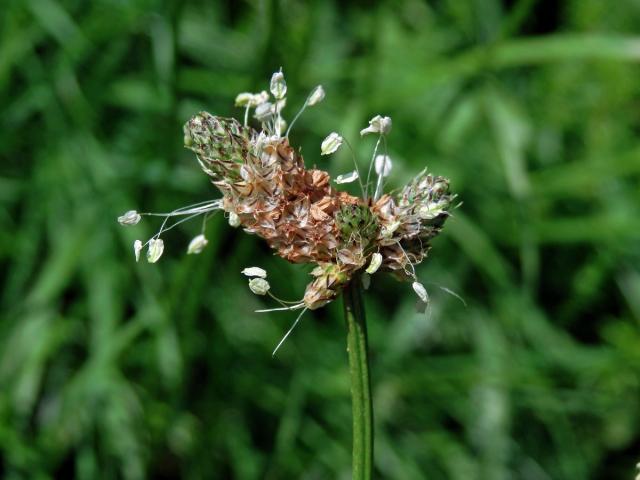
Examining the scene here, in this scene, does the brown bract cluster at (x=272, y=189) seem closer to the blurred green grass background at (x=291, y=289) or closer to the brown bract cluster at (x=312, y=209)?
the brown bract cluster at (x=312, y=209)

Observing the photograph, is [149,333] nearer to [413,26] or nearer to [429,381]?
[429,381]

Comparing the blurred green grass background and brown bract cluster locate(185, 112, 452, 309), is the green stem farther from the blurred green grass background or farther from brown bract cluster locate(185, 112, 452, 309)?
the blurred green grass background

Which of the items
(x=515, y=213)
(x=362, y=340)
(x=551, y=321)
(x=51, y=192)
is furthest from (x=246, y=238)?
(x=362, y=340)

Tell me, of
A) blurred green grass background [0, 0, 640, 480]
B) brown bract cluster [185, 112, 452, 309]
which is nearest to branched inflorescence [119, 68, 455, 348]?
brown bract cluster [185, 112, 452, 309]

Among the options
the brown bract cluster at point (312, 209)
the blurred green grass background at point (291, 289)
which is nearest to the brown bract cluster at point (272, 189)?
the brown bract cluster at point (312, 209)

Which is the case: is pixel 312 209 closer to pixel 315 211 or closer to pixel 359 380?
pixel 315 211

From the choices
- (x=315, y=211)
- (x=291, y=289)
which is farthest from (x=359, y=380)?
(x=291, y=289)
